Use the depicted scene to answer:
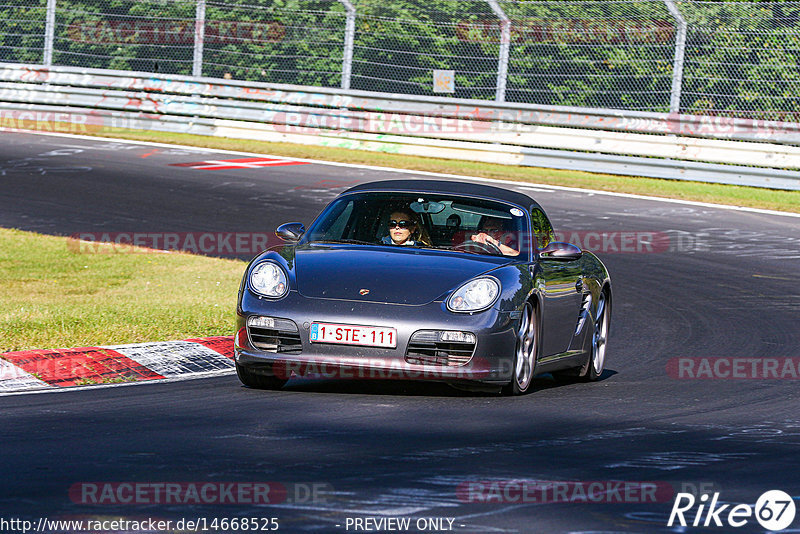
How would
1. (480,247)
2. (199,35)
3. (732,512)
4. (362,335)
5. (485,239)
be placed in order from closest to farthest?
1. (732,512)
2. (362,335)
3. (480,247)
4. (485,239)
5. (199,35)

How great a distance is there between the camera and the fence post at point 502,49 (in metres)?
21.7

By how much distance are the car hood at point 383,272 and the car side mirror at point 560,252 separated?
45cm

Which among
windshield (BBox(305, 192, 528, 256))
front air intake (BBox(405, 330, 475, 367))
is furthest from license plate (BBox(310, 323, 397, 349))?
windshield (BBox(305, 192, 528, 256))

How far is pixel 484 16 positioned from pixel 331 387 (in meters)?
14.7

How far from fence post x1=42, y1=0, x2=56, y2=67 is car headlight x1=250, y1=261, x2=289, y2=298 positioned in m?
18.5

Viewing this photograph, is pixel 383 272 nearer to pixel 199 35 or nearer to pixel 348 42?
pixel 348 42

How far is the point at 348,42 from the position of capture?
75.9 feet

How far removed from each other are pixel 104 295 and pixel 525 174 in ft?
35.1

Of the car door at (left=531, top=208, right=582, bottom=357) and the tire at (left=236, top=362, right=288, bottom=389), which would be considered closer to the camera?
the tire at (left=236, top=362, right=288, bottom=389)

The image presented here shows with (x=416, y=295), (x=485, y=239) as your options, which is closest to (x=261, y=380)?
Result: (x=416, y=295)

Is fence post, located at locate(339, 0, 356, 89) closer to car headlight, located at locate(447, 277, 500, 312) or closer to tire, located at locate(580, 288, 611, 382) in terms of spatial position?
tire, located at locate(580, 288, 611, 382)

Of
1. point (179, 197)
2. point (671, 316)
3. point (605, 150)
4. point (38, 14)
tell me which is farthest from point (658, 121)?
point (38, 14)

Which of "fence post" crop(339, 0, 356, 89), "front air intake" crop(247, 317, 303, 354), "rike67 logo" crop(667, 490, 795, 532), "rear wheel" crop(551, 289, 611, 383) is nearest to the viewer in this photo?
"rike67 logo" crop(667, 490, 795, 532)

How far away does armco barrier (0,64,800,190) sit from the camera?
20562 millimetres
